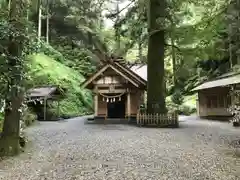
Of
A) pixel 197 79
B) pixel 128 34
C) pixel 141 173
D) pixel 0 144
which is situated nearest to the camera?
pixel 141 173

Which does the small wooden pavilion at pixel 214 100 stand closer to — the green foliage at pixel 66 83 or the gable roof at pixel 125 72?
the gable roof at pixel 125 72

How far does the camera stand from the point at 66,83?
2870 cm

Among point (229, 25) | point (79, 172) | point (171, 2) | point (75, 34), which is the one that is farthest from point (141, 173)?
point (75, 34)

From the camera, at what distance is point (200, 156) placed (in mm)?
7820

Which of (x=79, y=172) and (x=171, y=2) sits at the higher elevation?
(x=171, y=2)

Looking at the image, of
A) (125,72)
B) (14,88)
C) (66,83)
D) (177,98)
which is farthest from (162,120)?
(66,83)

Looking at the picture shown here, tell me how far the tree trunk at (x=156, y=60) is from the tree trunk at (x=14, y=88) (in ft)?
30.8

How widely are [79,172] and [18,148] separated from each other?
306 centimetres

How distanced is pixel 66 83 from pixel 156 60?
13.6 meters

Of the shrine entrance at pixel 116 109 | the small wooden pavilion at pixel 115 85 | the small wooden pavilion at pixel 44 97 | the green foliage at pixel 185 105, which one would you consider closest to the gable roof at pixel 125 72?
the small wooden pavilion at pixel 115 85

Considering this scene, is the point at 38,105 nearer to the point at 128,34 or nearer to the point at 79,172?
the point at 128,34

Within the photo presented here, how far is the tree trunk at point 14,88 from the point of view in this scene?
8.09m

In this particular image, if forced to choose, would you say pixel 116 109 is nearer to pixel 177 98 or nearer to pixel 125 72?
pixel 125 72

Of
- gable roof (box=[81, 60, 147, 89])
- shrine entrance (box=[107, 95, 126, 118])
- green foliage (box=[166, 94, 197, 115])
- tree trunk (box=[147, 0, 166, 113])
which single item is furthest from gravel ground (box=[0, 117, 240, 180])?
green foliage (box=[166, 94, 197, 115])
